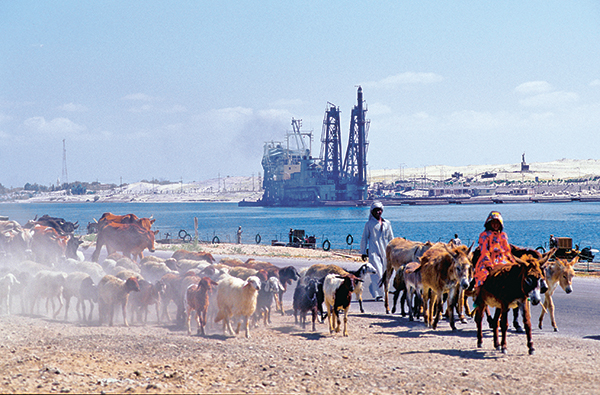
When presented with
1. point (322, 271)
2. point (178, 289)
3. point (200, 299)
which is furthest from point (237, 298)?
point (322, 271)

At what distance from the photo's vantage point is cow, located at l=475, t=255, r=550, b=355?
8828mm

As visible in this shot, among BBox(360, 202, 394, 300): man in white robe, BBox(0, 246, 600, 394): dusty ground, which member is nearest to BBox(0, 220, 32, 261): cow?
BBox(0, 246, 600, 394): dusty ground

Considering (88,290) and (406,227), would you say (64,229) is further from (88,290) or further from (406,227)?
(406,227)

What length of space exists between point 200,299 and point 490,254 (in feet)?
17.7

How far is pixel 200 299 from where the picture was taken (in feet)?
36.6

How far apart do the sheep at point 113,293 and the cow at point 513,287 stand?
6.83 meters

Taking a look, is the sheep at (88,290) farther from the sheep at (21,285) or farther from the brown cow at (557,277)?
the brown cow at (557,277)

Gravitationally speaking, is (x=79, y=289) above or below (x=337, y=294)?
below

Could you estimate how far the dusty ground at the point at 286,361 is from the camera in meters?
7.84

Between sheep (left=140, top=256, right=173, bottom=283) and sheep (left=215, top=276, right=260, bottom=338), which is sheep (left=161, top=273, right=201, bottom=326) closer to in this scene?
sheep (left=215, top=276, right=260, bottom=338)

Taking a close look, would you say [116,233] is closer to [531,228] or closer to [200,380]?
[200,380]

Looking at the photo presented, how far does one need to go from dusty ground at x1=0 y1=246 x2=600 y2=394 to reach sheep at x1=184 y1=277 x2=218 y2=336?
1.15ft

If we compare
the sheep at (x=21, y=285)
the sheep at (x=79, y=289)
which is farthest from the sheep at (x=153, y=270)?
the sheep at (x=21, y=285)

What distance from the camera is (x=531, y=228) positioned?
89125 mm
